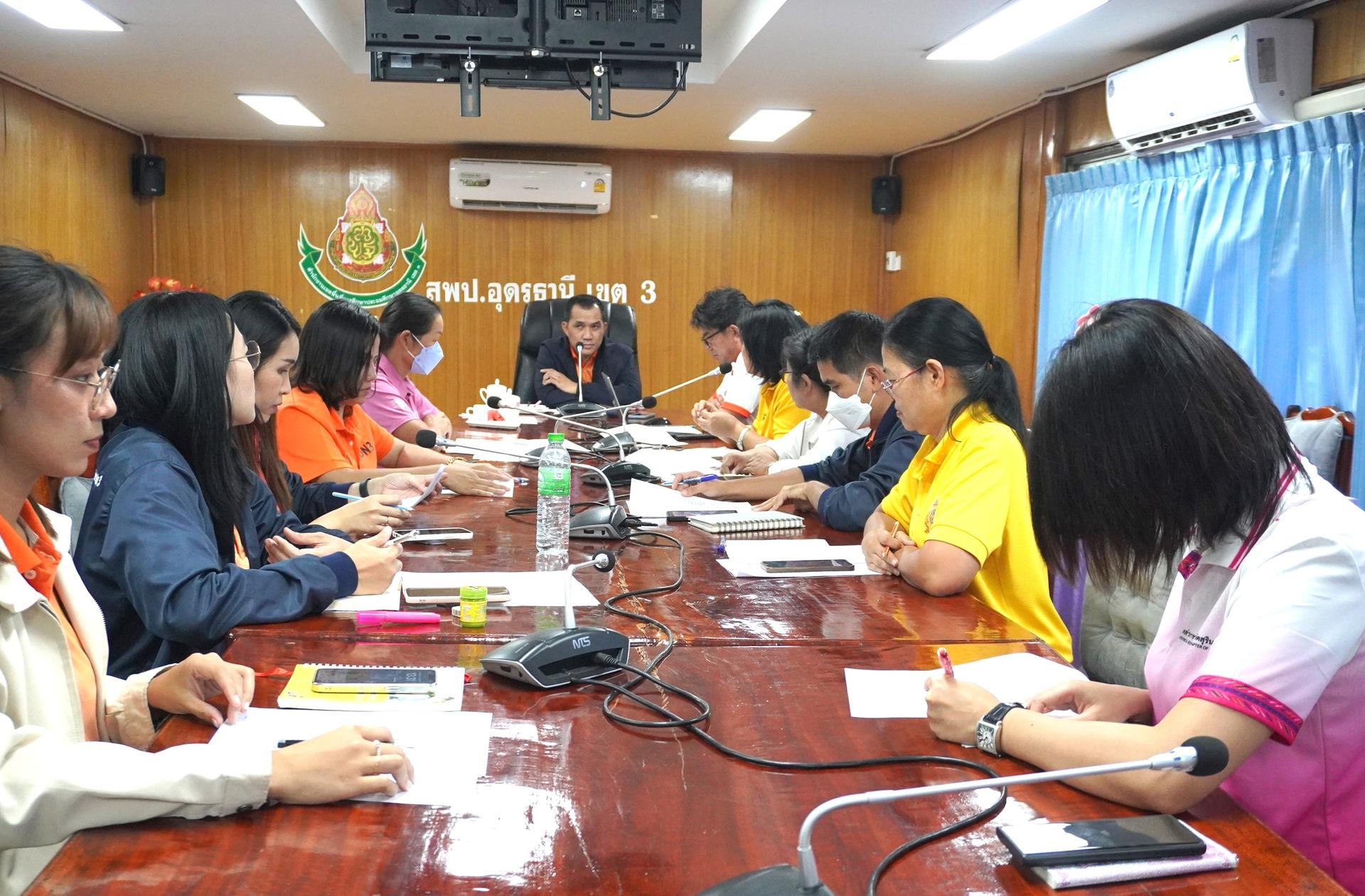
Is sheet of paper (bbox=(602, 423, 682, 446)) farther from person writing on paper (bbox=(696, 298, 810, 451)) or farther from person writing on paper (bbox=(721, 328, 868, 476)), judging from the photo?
person writing on paper (bbox=(721, 328, 868, 476))

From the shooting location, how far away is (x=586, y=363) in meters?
5.65

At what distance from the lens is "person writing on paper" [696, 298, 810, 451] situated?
4.10m

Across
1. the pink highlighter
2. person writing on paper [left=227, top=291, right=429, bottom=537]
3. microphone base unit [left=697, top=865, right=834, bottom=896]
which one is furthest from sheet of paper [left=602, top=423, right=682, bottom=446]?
microphone base unit [left=697, top=865, right=834, bottom=896]

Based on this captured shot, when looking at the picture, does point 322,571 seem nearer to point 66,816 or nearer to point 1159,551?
point 66,816

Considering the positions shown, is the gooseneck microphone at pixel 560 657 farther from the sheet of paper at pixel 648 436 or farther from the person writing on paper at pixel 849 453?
the sheet of paper at pixel 648 436

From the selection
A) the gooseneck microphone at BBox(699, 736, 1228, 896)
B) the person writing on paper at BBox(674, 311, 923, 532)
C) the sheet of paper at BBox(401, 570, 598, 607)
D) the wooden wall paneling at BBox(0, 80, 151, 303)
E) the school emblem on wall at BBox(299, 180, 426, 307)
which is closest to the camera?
the gooseneck microphone at BBox(699, 736, 1228, 896)

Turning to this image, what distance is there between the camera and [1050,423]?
121 centimetres

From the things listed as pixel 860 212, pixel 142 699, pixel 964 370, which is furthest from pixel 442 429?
pixel 860 212

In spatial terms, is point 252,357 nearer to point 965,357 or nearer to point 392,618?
point 392,618

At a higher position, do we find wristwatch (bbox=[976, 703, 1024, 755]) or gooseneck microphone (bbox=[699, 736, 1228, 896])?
gooseneck microphone (bbox=[699, 736, 1228, 896])

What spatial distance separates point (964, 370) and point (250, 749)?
1.52 metres

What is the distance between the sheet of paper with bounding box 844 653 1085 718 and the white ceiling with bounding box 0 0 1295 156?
2.82 m

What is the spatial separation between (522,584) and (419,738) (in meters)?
0.69

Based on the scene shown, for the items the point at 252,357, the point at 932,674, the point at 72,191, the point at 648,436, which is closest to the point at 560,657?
the point at 932,674
